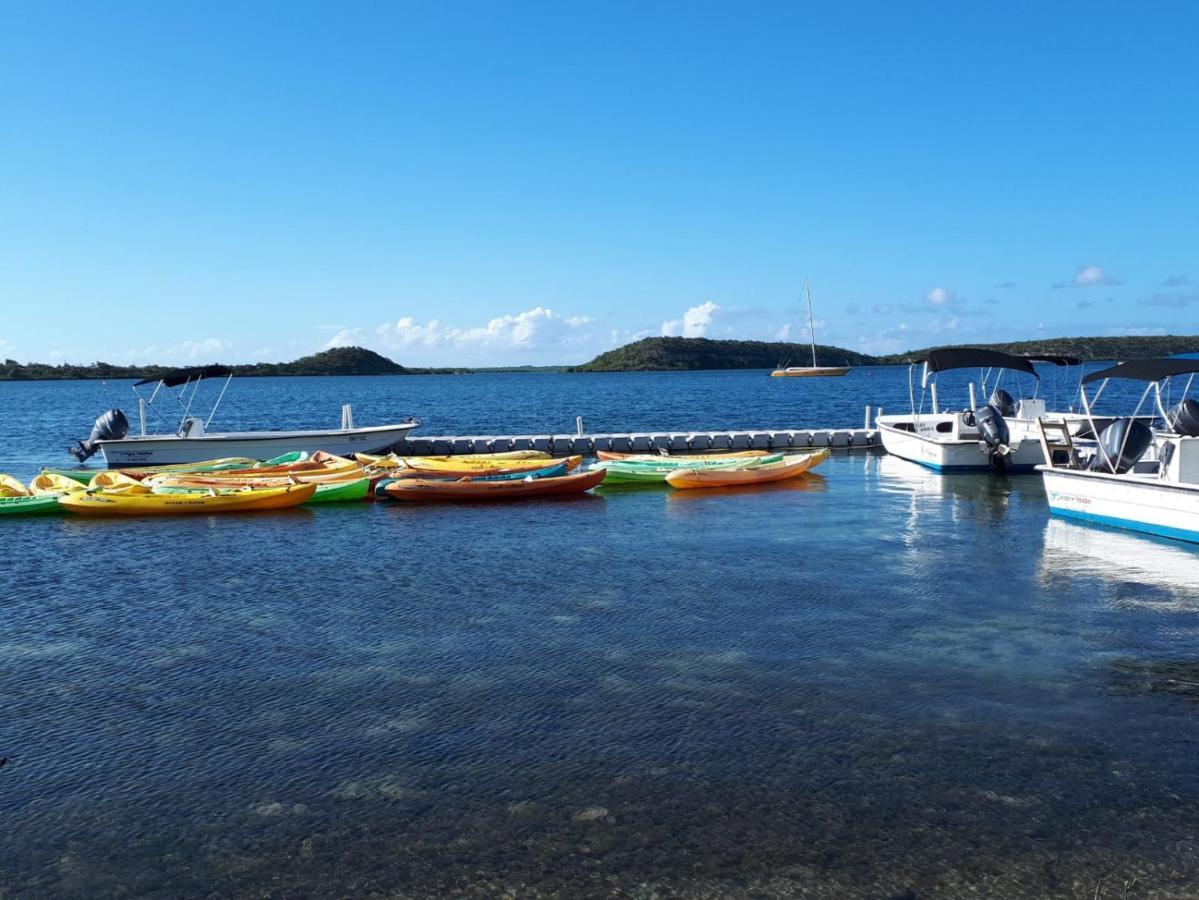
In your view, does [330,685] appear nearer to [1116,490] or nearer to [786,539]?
[786,539]

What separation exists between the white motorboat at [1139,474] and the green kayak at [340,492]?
1735cm

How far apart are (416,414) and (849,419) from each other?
4743 cm

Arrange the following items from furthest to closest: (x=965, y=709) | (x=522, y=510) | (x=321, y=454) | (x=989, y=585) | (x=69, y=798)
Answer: (x=321, y=454) → (x=522, y=510) → (x=989, y=585) → (x=965, y=709) → (x=69, y=798)

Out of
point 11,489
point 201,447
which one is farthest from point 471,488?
point 201,447

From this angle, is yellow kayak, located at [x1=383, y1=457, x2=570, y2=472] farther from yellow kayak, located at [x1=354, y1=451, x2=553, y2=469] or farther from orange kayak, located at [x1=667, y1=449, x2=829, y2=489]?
orange kayak, located at [x1=667, y1=449, x2=829, y2=489]

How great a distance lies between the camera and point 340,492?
26.5 metres

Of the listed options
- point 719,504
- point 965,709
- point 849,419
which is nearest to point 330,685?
point 965,709

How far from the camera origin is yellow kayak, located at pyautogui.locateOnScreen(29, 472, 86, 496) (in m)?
25.8

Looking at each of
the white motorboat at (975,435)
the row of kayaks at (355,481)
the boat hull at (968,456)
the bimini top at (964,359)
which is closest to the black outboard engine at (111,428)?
the row of kayaks at (355,481)

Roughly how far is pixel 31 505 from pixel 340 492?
25.1 ft

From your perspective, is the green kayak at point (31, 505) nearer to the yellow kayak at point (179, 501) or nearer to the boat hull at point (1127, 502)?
the yellow kayak at point (179, 501)

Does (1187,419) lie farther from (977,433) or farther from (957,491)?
(977,433)

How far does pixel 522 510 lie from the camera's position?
24.7 m

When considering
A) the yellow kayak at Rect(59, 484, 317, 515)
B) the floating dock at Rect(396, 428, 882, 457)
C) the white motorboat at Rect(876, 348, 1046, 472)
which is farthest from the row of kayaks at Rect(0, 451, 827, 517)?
the floating dock at Rect(396, 428, 882, 457)
